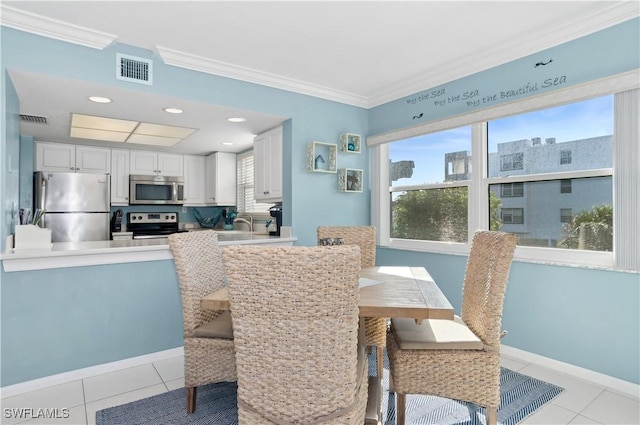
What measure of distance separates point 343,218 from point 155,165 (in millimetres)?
3164

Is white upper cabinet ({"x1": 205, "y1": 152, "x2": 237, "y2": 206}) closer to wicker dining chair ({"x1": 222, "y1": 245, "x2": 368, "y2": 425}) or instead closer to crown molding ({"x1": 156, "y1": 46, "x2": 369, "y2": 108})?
crown molding ({"x1": 156, "y1": 46, "x2": 369, "y2": 108})

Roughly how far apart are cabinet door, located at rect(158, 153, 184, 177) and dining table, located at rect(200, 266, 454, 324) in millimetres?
4106

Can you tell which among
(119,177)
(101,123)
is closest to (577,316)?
(101,123)

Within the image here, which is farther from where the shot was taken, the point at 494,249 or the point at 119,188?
the point at 119,188

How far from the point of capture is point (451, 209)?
3383 millimetres

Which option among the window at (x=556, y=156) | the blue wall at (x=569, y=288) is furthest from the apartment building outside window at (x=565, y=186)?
the blue wall at (x=569, y=288)

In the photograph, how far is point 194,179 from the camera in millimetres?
5695

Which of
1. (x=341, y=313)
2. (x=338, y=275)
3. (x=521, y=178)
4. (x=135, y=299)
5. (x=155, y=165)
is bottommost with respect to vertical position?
(x=135, y=299)

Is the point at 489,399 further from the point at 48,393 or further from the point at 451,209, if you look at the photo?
the point at 48,393

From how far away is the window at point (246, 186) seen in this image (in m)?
5.32

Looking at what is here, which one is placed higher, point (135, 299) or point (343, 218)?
point (343, 218)

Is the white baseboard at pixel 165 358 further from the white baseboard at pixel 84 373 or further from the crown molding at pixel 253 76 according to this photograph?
the crown molding at pixel 253 76

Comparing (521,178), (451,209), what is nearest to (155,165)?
(451,209)

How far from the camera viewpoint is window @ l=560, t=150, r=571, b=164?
260 centimetres
